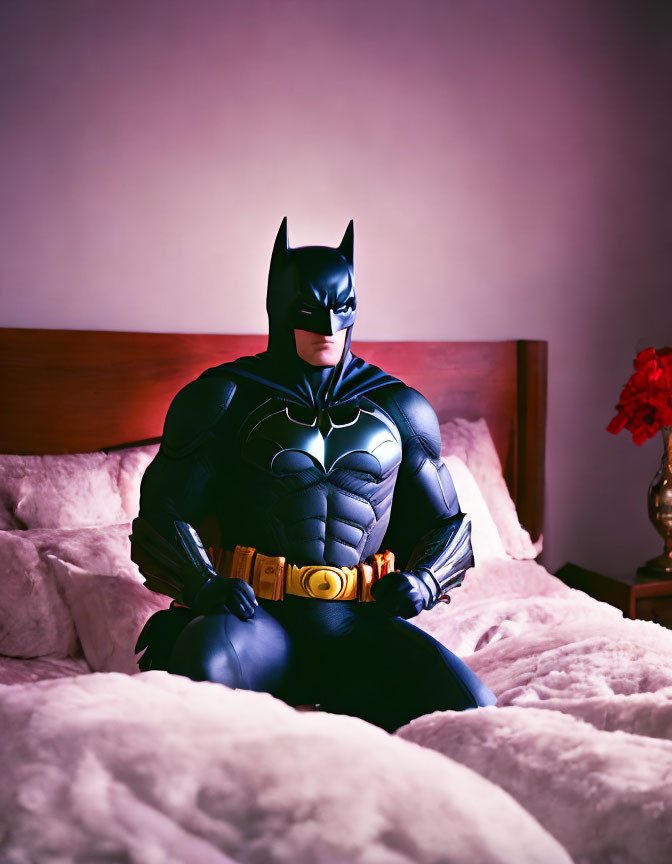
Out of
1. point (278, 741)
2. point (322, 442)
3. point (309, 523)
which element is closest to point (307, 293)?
point (322, 442)

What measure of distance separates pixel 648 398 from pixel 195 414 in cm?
153

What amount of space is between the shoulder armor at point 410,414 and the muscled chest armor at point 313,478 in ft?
0.22

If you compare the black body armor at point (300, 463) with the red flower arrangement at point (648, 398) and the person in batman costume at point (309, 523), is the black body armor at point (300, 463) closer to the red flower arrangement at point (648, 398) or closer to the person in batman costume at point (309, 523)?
the person in batman costume at point (309, 523)

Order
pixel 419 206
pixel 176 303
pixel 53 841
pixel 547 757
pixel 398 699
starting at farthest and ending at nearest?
pixel 419 206 < pixel 176 303 < pixel 398 699 < pixel 547 757 < pixel 53 841

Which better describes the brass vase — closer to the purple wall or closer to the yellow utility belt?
the purple wall

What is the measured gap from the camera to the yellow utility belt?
1.30 meters

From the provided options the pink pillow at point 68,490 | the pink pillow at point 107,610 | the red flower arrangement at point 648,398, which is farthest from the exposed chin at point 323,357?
the red flower arrangement at point 648,398

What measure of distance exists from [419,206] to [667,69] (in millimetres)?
1103

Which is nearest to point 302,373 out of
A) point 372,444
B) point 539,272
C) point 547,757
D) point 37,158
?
point 372,444

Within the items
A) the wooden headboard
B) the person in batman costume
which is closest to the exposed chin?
the person in batman costume

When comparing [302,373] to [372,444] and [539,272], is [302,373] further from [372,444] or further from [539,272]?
[539,272]

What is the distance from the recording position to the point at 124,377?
6.93 ft

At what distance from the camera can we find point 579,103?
8.94 ft

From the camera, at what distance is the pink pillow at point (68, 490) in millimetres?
1773
